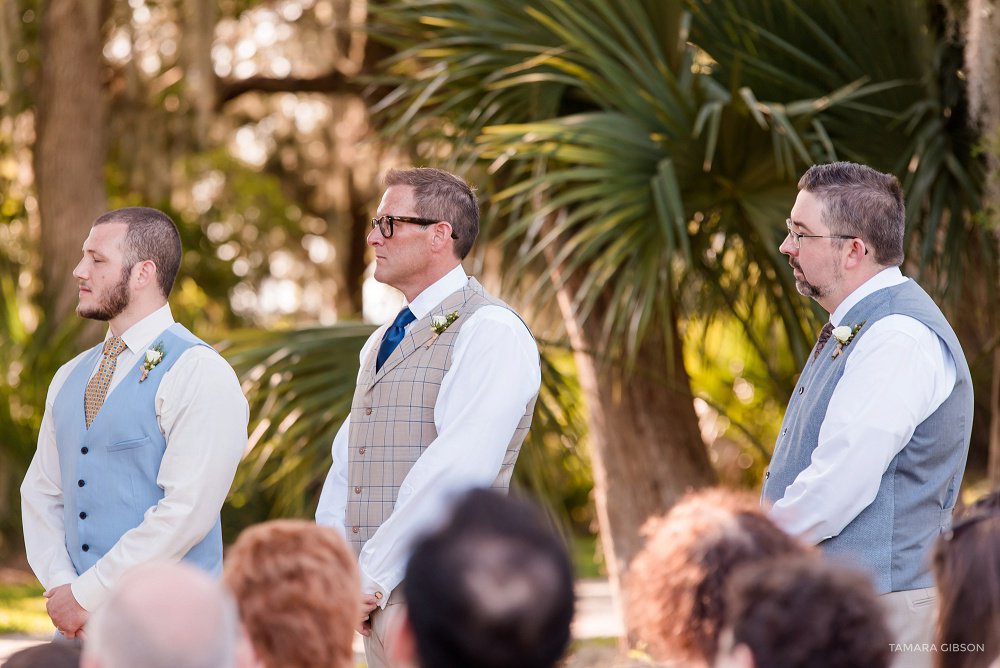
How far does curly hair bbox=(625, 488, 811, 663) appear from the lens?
6.16 ft

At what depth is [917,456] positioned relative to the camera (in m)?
2.87

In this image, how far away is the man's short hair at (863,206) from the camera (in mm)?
3025

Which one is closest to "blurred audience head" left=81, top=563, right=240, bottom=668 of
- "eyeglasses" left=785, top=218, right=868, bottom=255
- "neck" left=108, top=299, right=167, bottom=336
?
"neck" left=108, top=299, right=167, bottom=336

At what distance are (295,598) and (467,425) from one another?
119 centimetres

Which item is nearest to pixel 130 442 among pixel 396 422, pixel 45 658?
pixel 396 422

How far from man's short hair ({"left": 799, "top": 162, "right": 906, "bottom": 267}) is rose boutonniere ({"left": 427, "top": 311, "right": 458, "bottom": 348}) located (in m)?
1.01

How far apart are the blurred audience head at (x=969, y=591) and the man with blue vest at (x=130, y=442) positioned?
6.21ft

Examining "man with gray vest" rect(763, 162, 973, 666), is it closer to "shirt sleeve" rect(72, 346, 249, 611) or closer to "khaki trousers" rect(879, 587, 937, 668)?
"khaki trousers" rect(879, 587, 937, 668)

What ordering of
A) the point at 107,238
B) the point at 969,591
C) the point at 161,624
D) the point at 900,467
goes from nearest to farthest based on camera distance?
the point at 161,624
the point at 969,591
the point at 900,467
the point at 107,238

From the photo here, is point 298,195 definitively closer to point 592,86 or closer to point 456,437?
point 592,86

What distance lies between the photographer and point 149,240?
3.27 metres

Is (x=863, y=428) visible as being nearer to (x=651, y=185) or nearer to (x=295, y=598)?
(x=295, y=598)

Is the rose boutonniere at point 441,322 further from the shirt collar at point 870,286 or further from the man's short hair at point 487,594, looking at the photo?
the man's short hair at point 487,594

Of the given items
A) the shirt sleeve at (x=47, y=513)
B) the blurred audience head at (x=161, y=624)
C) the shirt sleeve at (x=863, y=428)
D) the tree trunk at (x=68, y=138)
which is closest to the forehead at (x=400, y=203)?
the shirt sleeve at (x=47, y=513)
